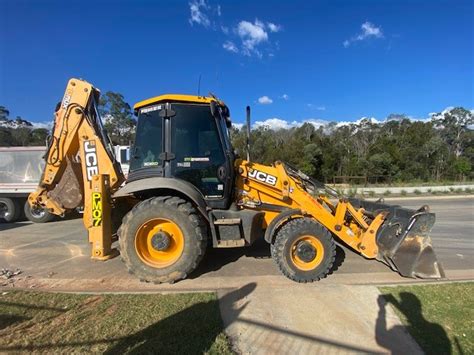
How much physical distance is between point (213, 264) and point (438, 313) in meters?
3.33

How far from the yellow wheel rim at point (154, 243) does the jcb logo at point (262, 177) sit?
150 centimetres

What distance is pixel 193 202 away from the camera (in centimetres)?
476

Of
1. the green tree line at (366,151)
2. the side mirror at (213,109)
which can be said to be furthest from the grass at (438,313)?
the green tree line at (366,151)

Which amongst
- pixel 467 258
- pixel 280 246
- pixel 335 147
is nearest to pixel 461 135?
pixel 335 147

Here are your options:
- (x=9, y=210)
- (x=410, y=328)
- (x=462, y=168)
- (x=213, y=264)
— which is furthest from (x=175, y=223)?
(x=462, y=168)

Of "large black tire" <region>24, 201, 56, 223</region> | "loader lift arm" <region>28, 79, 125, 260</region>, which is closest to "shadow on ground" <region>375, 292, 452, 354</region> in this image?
"loader lift arm" <region>28, 79, 125, 260</region>

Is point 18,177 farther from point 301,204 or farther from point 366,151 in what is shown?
point 366,151

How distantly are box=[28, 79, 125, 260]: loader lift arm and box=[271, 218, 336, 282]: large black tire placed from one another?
9.23 ft

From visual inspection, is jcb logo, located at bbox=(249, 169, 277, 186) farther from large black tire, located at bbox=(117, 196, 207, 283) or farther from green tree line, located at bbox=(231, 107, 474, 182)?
green tree line, located at bbox=(231, 107, 474, 182)

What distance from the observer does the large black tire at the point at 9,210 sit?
10.4 metres

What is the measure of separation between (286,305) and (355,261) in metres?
2.28

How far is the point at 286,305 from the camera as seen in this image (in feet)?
12.6

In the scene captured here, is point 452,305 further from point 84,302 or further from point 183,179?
point 84,302

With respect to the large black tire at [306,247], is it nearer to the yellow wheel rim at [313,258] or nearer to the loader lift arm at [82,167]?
the yellow wheel rim at [313,258]
